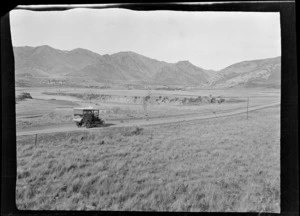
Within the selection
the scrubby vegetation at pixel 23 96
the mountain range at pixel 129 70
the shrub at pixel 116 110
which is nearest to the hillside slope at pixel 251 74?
the mountain range at pixel 129 70

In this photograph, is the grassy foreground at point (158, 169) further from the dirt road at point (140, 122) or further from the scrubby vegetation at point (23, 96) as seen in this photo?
the scrubby vegetation at point (23, 96)

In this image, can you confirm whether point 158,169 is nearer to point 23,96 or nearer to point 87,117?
point 87,117

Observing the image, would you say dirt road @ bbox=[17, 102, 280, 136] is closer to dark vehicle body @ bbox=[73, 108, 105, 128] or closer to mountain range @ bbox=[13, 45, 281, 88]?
dark vehicle body @ bbox=[73, 108, 105, 128]

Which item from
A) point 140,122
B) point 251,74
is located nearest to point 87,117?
point 140,122

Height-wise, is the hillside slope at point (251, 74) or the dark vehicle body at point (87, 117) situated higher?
the hillside slope at point (251, 74)

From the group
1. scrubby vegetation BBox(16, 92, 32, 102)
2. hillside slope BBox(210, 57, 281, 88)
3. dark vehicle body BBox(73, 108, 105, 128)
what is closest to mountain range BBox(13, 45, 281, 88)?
hillside slope BBox(210, 57, 281, 88)

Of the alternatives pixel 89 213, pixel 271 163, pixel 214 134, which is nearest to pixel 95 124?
pixel 89 213
